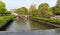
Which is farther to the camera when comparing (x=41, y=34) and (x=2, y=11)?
(x=2, y=11)

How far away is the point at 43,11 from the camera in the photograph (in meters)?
34.6

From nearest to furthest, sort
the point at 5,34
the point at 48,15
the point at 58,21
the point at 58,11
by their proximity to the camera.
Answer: the point at 5,34
the point at 58,21
the point at 48,15
the point at 58,11

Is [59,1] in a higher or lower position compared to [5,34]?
higher

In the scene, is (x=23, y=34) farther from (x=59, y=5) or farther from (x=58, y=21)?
(x=59, y=5)

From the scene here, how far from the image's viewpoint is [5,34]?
13.7m

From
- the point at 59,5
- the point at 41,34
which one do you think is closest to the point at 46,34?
the point at 41,34

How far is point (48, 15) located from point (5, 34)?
19.7m

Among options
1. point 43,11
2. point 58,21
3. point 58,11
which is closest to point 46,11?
point 43,11

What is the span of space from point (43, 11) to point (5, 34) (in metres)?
21.5

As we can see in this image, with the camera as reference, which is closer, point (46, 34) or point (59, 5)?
point (46, 34)

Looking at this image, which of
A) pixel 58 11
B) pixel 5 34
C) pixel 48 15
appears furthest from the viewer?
pixel 58 11

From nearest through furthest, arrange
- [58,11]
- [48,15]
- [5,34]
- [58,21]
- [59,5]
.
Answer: [5,34] < [58,21] < [48,15] < [58,11] < [59,5]

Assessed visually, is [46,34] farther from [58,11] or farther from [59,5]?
[59,5]

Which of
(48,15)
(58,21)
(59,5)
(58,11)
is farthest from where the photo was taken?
(59,5)
